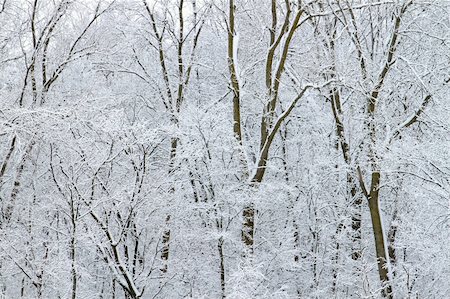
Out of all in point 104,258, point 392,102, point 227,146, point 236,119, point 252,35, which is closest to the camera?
point 104,258

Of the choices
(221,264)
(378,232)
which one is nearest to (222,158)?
(221,264)

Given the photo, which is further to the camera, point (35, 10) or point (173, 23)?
point (173, 23)

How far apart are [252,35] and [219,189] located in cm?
557

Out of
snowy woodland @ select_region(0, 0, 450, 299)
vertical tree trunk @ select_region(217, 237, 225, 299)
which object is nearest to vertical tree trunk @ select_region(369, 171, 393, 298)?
snowy woodland @ select_region(0, 0, 450, 299)

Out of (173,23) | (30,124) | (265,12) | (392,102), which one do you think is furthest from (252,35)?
(30,124)

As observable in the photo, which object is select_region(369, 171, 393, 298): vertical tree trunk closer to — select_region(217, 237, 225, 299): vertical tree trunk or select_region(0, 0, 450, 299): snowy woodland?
select_region(0, 0, 450, 299): snowy woodland

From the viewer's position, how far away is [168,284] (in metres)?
11.4

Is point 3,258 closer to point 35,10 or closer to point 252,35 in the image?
point 35,10

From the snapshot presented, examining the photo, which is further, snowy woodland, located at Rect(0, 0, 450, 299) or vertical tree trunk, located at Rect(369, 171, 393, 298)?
vertical tree trunk, located at Rect(369, 171, 393, 298)

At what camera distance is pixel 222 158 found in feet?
40.4

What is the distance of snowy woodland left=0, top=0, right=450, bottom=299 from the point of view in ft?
32.0

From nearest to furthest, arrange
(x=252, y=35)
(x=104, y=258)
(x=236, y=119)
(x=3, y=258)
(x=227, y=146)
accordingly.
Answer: (x=3, y=258)
(x=104, y=258)
(x=227, y=146)
(x=236, y=119)
(x=252, y=35)

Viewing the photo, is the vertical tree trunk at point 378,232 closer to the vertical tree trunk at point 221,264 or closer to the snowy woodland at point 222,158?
the snowy woodland at point 222,158

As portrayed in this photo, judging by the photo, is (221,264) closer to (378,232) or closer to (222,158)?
(222,158)
